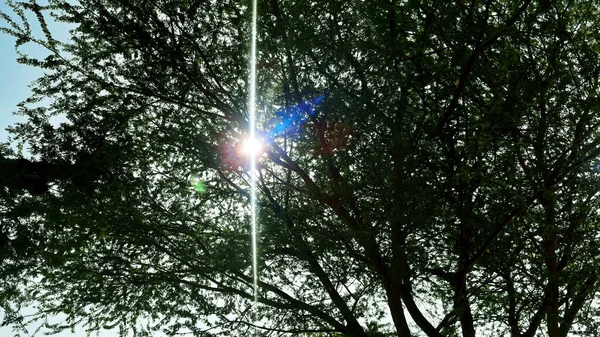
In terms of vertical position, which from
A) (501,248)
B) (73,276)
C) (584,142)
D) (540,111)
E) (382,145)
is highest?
(540,111)

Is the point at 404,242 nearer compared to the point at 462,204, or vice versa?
the point at 462,204

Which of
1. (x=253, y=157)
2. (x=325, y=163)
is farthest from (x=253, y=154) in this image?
(x=325, y=163)

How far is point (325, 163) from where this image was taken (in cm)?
738

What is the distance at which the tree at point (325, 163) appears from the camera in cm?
605

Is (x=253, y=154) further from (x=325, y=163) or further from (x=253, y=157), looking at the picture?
(x=325, y=163)

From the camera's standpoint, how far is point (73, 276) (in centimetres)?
729

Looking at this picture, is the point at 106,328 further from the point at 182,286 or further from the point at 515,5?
the point at 515,5

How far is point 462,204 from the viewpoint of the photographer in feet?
21.1

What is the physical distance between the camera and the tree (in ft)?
19.8

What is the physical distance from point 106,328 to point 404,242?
16.6 ft

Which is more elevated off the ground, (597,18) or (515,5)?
(597,18)

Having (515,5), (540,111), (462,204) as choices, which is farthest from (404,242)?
(515,5)

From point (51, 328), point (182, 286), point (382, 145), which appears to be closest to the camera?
point (382, 145)

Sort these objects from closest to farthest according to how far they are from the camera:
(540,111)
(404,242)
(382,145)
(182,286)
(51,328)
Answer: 1. (382,145)
2. (540,111)
3. (404,242)
4. (51,328)
5. (182,286)
